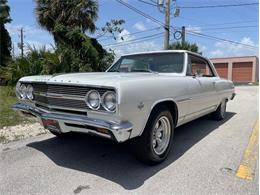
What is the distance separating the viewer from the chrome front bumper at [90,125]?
9.89 feet

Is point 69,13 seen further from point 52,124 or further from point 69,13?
point 52,124

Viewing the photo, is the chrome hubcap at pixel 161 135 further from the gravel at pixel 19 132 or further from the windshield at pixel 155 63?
the gravel at pixel 19 132

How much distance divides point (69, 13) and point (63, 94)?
13.3 m

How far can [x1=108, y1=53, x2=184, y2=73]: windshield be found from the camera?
4930 mm

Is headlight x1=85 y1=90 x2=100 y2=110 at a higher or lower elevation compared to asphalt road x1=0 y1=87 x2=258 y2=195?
higher

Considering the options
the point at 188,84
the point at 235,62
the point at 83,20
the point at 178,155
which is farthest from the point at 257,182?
the point at 235,62

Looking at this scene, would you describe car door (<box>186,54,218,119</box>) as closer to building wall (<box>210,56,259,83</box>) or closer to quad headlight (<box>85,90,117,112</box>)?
quad headlight (<box>85,90,117,112</box>)

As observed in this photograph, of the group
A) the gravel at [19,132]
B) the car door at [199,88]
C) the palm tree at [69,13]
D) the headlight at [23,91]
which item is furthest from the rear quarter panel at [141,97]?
Answer: the palm tree at [69,13]

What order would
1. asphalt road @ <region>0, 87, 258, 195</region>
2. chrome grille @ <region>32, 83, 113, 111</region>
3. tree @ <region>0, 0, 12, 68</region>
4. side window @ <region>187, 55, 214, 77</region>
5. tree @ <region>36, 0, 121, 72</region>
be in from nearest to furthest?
asphalt road @ <region>0, 87, 258, 195</region> → chrome grille @ <region>32, 83, 113, 111</region> → side window @ <region>187, 55, 214, 77</region> → tree @ <region>36, 0, 121, 72</region> → tree @ <region>0, 0, 12, 68</region>

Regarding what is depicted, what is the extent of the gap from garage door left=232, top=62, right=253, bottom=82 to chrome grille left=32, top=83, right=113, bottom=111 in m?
38.9

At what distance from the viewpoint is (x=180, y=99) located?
4230mm

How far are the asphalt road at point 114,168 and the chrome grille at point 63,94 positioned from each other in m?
0.86

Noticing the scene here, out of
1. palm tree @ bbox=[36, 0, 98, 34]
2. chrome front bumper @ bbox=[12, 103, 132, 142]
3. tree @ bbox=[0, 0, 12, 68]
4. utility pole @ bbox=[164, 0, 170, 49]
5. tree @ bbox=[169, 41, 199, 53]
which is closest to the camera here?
chrome front bumper @ bbox=[12, 103, 132, 142]

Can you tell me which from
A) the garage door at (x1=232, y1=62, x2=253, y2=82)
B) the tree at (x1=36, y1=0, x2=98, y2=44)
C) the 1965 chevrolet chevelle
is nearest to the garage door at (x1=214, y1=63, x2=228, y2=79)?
the garage door at (x1=232, y1=62, x2=253, y2=82)
